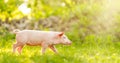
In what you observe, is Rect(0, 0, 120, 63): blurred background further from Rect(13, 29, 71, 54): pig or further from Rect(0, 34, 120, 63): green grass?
Rect(13, 29, 71, 54): pig

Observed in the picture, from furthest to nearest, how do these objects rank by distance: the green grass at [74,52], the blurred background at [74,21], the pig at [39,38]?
1. the blurred background at [74,21]
2. the pig at [39,38]
3. the green grass at [74,52]

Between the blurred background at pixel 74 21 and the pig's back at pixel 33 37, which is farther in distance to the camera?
the blurred background at pixel 74 21

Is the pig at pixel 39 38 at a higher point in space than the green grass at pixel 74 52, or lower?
higher

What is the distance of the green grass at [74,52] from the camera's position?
8.12 metres

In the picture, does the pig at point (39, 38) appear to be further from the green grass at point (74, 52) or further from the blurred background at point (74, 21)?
the blurred background at point (74, 21)

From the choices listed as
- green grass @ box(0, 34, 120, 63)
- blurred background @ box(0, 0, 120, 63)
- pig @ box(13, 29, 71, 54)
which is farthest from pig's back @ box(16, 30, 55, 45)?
blurred background @ box(0, 0, 120, 63)

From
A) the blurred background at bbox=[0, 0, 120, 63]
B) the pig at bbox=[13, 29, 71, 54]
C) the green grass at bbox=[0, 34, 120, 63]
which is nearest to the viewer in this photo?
the green grass at bbox=[0, 34, 120, 63]

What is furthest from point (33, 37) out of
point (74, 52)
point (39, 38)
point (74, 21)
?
point (74, 21)

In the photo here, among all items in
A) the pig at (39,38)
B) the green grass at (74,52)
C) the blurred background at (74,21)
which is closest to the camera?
the green grass at (74,52)

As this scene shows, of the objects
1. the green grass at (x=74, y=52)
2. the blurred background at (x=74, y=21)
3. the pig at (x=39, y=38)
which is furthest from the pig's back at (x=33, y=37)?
the blurred background at (x=74, y=21)

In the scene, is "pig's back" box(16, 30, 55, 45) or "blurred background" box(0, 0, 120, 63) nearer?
"pig's back" box(16, 30, 55, 45)

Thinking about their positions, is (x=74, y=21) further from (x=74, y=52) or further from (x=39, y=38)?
(x=39, y=38)

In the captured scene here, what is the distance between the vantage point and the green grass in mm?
8125

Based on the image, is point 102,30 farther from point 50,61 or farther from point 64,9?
point 50,61
